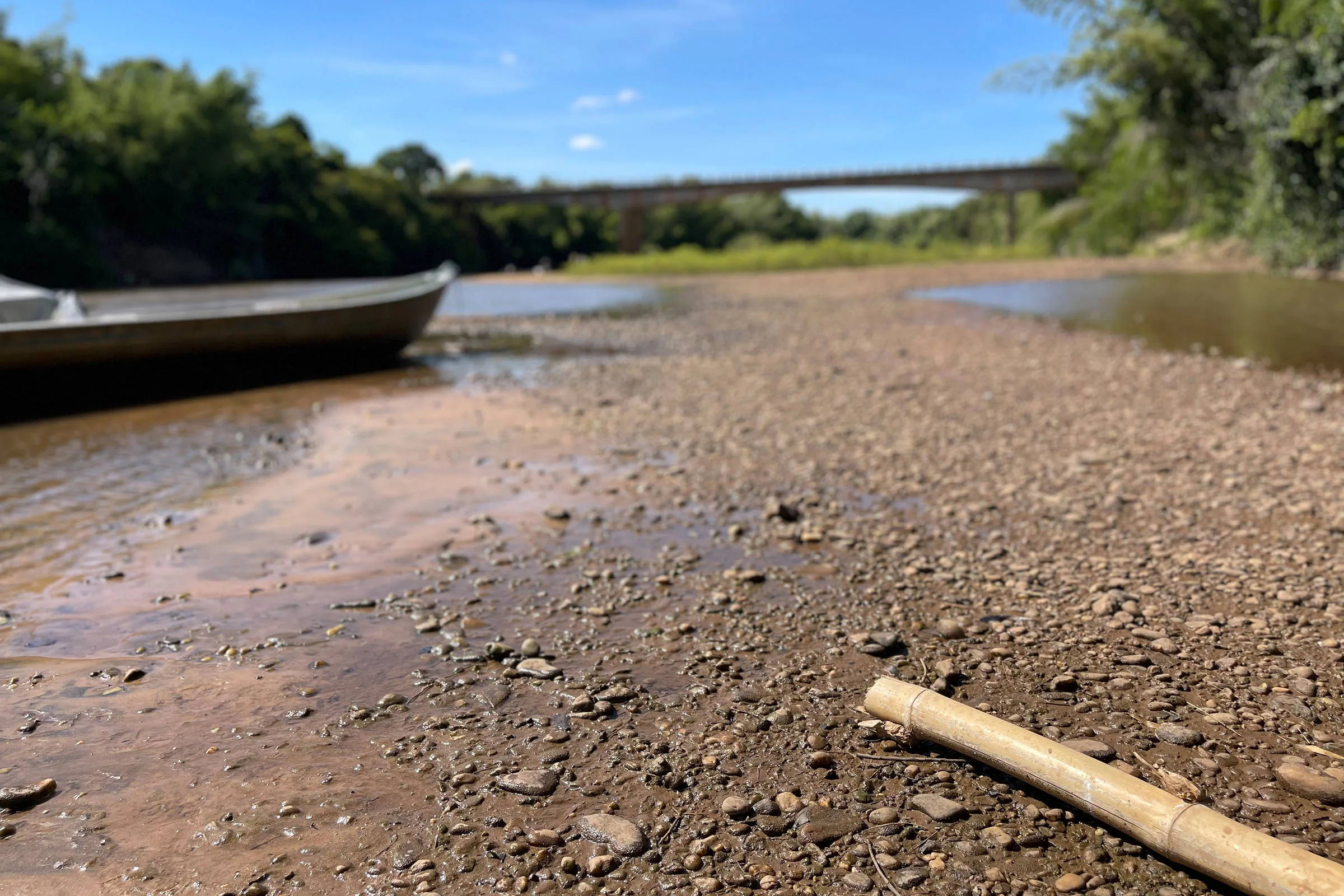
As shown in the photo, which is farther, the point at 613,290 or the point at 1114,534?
the point at 613,290

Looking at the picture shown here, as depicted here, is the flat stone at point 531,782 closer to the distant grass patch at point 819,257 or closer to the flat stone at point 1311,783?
the flat stone at point 1311,783

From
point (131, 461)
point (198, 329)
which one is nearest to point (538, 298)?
point (198, 329)

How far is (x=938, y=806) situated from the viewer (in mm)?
2438

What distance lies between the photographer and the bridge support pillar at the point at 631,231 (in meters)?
61.0

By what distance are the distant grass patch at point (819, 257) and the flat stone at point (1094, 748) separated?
35.5 m

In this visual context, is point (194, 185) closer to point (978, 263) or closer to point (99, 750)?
point (978, 263)

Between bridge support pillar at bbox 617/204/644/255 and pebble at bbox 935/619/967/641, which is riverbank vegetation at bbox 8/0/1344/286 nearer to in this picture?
bridge support pillar at bbox 617/204/644/255

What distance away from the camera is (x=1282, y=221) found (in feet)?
55.8

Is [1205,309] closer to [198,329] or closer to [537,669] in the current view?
[537,669]

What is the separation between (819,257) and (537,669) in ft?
118

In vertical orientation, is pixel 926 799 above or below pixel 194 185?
below

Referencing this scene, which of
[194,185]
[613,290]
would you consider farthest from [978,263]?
[194,185]

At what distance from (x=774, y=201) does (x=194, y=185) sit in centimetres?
5258

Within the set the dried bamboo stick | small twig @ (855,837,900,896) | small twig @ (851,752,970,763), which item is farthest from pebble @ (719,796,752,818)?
the dried bamboo stick
